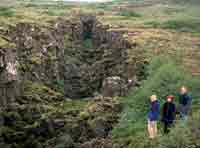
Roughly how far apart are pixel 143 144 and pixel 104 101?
49.6ft

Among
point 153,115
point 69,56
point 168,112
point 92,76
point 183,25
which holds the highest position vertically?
point 168,112

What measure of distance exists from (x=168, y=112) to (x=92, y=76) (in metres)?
37.3

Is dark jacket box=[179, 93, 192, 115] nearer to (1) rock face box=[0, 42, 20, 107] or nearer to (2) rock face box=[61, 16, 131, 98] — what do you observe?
(1) rock face box=[0, 42, 20, 107]

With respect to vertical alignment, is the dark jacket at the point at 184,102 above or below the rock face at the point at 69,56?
above

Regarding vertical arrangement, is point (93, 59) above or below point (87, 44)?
below

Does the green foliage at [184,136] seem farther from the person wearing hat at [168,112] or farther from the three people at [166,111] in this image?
the three people at [166,111]

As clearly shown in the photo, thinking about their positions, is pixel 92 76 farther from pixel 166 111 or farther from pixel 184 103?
pixel 166 111

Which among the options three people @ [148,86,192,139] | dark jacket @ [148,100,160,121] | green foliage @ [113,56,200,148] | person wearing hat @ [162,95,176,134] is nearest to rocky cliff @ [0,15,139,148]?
green foliage @ [113,56,200,148]

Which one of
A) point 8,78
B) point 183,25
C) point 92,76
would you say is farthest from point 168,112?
point 183,25

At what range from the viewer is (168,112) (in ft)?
93.5

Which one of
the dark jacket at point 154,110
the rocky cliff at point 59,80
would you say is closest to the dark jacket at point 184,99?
the dark jacket at point 154,110

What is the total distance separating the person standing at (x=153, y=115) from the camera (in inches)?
1108

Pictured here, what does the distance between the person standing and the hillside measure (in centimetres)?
63

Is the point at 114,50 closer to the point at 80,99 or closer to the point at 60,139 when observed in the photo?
the point at 80,99
